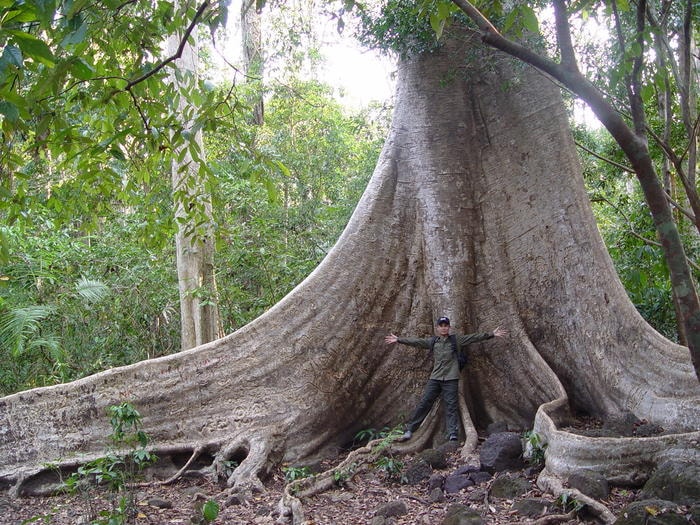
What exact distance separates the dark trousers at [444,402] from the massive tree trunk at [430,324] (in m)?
0.14

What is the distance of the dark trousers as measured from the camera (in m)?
6.30

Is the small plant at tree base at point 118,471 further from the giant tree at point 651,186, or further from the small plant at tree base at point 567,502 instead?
the giant tree at point 651,186

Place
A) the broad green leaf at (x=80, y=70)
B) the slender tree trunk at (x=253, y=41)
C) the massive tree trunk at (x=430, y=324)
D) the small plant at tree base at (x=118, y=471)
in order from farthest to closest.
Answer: the slender tree trunk at (x=253, y=41)
the massive tree trunk at (x=430, y=324)
the small plant at tree base at (x=118, y=471)
the broad green leaf at (x=80, y=70)

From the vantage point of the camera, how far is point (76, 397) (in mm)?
5938

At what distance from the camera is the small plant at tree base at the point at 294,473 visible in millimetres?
5527

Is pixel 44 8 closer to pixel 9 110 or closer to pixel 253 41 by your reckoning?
pixel 9 110

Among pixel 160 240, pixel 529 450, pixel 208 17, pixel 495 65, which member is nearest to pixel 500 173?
pixel 495 65

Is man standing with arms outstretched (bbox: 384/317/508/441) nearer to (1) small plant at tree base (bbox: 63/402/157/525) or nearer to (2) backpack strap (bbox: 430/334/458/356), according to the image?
(2) backpack strap (bbox: 430/334/458/356)

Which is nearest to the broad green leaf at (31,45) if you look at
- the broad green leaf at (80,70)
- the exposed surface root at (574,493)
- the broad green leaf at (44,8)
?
the broad green leaf at (44,8)

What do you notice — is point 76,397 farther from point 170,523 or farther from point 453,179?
point 453,179

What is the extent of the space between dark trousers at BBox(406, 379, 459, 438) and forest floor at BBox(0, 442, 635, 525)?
0.60m

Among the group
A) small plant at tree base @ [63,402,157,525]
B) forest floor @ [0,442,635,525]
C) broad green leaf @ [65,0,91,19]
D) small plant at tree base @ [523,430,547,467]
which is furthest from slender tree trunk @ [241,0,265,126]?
broad green leaf @ [65,0,91,19]

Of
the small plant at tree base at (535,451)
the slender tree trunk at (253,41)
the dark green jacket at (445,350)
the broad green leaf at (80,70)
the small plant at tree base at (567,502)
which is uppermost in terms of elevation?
the slender tree trunk at (253,41)

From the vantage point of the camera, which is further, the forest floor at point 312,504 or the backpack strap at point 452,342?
the backpack strap at point 452,342
